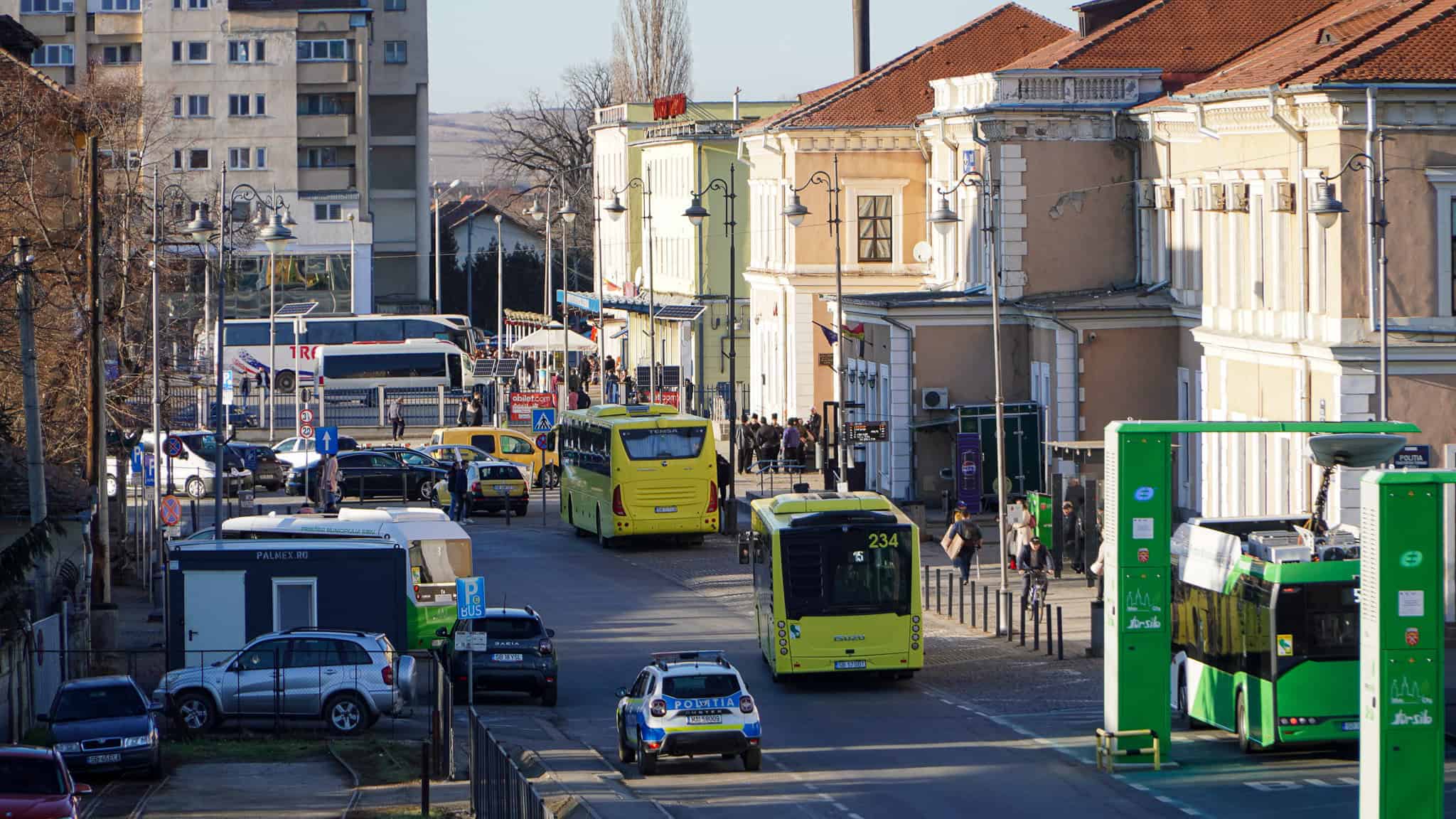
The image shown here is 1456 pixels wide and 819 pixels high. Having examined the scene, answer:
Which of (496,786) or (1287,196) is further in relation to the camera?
(1287,196)

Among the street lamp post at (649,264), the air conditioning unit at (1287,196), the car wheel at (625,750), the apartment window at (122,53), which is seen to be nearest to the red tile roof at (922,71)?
the street lamp post at (649,264)

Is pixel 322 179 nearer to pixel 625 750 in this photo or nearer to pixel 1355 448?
pixel 625 750

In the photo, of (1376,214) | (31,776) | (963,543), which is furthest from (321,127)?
(31,776)

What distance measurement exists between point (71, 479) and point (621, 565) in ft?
38.4

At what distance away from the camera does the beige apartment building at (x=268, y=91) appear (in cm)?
10538

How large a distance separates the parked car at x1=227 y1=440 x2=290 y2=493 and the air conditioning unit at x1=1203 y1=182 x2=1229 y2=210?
2921cm

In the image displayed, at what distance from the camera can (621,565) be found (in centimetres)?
4497

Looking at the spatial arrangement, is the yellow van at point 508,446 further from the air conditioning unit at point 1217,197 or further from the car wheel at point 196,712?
the car wheel at point 196,712

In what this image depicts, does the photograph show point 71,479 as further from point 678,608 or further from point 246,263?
point 246,263

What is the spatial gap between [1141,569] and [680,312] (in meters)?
57.6

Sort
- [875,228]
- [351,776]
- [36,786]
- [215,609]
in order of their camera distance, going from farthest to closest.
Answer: [875,228], [215,609], [351,776], [36,786]

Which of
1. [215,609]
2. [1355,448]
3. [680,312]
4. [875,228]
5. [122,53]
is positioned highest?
[122,53]

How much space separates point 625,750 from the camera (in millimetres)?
25141

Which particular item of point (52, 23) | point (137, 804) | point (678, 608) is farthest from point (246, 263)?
point (137, 804)
